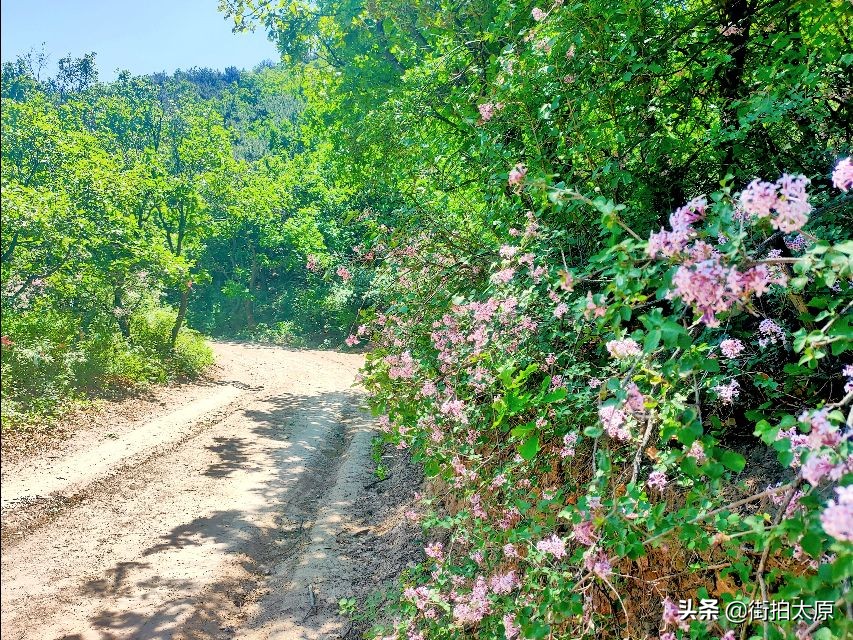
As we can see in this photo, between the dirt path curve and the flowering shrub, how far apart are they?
1546 millimetres

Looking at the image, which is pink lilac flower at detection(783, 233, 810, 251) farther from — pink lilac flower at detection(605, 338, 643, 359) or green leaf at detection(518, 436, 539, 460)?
green leaf at detection(518, 436, 539, 460)

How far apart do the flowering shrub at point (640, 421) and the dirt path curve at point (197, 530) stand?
155 centimetres

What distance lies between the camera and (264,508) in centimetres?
791

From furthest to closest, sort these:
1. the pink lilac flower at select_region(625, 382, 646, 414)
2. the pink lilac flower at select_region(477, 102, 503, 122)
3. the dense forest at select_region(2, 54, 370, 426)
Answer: the dense forest at select_region(2, 54, 370, 426) < the pink lilac flower at select_region(477, 102, 503, 122) < the pink lilac flower at select_region(625, 382, 646, 414)

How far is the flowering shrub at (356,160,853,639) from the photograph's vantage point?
4.99 ft

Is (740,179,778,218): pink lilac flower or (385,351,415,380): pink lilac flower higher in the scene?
(740,179,778,218): pink lilac flower

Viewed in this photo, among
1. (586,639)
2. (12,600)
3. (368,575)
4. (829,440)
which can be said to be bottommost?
→ (12,600)

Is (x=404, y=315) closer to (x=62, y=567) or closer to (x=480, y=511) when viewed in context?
(x=480, y=511)

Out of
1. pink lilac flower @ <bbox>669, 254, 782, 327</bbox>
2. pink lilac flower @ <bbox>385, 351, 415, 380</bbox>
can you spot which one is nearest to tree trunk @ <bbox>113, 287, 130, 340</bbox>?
pink lilac flower @ <bbox>385, 351, 415, 380</bbox>

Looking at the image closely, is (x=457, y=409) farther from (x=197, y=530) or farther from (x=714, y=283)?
(x=197, y=530)

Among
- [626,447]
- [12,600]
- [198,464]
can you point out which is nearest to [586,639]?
[626,447]

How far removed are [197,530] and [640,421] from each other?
6276mm

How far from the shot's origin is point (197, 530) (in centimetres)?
705

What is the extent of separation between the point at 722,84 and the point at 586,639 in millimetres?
3467
